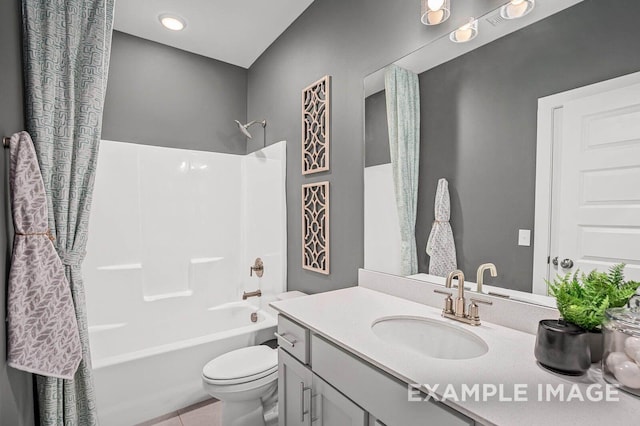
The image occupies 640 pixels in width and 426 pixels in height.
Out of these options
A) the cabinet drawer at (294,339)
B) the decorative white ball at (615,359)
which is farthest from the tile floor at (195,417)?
the decorative white ball at (615,359)

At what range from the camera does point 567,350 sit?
771 millimetres

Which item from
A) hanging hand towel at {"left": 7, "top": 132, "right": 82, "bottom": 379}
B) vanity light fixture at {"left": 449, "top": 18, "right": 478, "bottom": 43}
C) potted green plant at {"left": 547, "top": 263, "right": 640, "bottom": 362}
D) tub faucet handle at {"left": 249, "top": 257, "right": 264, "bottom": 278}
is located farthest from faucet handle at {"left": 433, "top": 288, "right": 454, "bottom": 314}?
tub faucet handle at {"left": 249, "top": 257, "right": 264, "bottom": 278}

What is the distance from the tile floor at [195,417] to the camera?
6.24ft

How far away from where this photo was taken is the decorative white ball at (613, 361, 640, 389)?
0.69 m

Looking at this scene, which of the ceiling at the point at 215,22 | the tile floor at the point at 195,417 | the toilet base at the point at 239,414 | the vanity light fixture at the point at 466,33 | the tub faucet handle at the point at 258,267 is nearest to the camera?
the vanity light fixture at the point at 466,33

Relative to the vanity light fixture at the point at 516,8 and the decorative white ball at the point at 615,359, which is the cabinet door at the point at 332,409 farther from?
the vanity light fixture at the point at 516,8

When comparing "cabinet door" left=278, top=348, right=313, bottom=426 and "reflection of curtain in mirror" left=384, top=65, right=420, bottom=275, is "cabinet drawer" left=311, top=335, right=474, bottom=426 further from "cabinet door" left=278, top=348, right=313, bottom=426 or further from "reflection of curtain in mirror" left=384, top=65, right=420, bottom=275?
"reflection of curtain in mirror" left=384, top=65, right=420, bottom=275

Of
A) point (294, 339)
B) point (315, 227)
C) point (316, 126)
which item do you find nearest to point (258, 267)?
point (315, 227)

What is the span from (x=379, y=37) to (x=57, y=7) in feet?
4.84

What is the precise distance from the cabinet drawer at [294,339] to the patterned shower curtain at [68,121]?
0.86m

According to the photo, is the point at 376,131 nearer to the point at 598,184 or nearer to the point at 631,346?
the point at 598,184

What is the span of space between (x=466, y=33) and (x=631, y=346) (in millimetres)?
1193

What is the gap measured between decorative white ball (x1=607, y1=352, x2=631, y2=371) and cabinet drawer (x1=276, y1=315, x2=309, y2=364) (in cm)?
88

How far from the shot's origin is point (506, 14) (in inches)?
44.1
